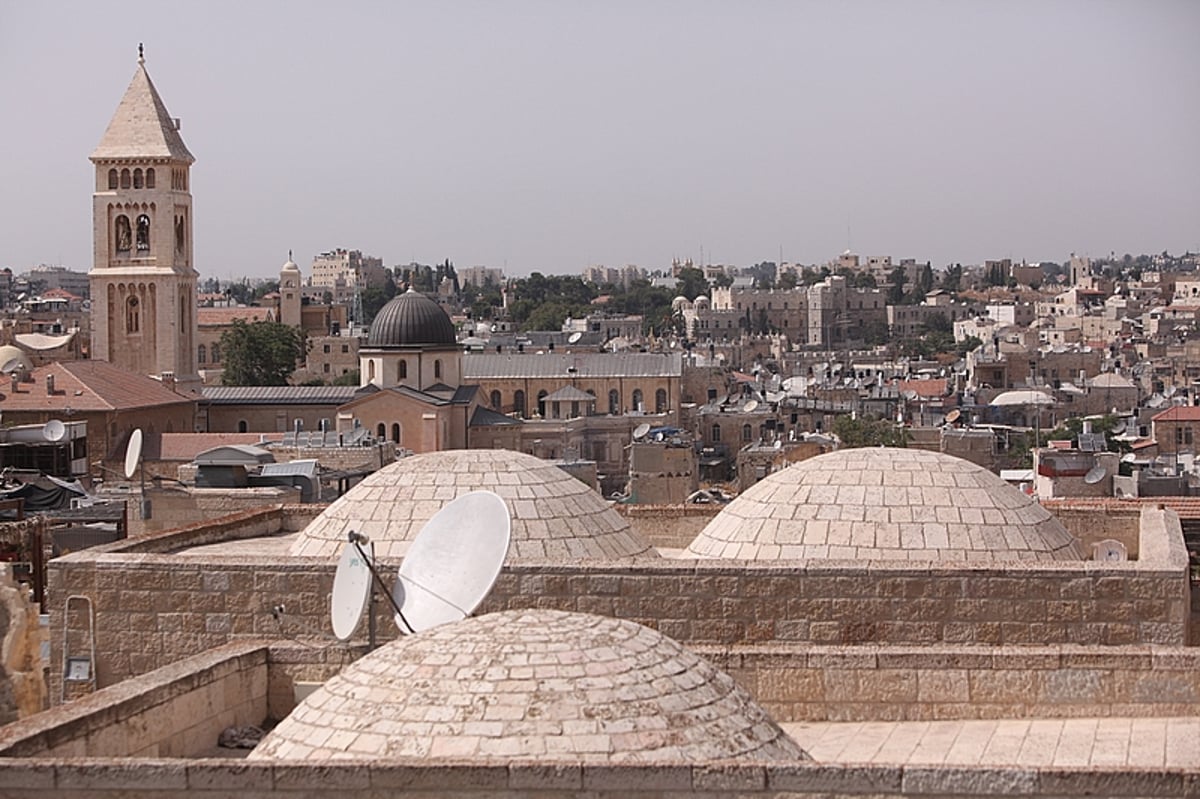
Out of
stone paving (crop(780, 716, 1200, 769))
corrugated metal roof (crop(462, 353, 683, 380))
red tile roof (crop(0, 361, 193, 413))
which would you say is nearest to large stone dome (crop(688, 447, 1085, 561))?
stone paving (crop(780, 716, 1200, 769))

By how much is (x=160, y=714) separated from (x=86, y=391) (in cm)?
4922

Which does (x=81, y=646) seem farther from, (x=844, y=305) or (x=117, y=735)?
(x=844, y=305)

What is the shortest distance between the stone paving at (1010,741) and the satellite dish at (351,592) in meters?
2.08

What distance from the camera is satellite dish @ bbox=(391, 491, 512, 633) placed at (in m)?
8.94

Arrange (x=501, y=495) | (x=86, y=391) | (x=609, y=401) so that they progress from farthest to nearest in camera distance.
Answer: (x=609, y=401) < (x=86, y=391) < (x=501, y=495)

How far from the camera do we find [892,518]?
1289 centimetres

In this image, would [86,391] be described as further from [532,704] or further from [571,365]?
[532,704]

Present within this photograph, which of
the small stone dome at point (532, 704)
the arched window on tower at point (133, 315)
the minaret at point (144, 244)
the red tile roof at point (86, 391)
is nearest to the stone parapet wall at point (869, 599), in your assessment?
the small stone dome at point (532, 704)

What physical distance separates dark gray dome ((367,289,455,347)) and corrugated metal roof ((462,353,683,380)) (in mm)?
19498

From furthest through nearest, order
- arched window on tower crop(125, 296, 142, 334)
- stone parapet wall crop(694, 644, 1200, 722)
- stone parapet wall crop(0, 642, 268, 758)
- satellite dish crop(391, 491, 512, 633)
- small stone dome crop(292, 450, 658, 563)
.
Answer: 1. arched window on tower crop(125, 296, 142, 334)
2. small stone dome crop(292, 450, 658, 563)
3. satellite dish crop(391, 491, 512, 633)
4. stone parapet wall crop(694, 644, 1200, 722)
5. stone parapet wall crop(0, 642, 268, 758)

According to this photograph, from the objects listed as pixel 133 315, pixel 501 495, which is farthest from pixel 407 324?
pixel 501 495

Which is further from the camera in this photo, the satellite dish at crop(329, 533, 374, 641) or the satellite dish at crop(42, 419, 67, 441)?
the satellite dish at crop(42, 419, 67, 441)

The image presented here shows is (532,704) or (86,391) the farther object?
(86,391)

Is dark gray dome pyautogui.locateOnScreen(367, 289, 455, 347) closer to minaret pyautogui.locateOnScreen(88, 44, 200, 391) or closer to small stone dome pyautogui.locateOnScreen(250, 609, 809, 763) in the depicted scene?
minaret pyautogui.locateOnScreen(88, 44, 200, 391)
